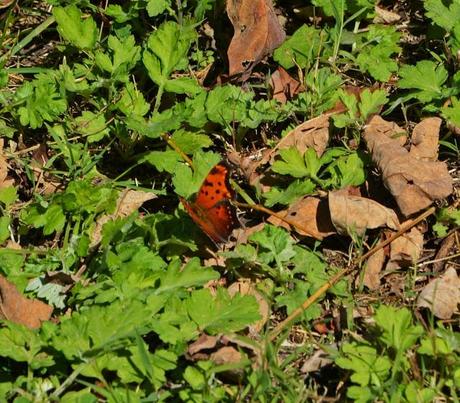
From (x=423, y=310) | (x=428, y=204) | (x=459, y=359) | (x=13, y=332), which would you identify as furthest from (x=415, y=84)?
(x=13, y=332)

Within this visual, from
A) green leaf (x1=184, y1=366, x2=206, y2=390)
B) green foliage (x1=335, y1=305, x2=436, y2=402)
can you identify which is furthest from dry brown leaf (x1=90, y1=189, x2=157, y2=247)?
green foliage (x1=335, y1=305, x2=436, y2=402)

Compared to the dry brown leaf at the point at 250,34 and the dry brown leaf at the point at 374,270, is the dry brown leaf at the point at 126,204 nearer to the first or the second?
the dry brown leaf at the point at 250,34

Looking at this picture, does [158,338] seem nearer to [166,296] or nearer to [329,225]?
[166,296]

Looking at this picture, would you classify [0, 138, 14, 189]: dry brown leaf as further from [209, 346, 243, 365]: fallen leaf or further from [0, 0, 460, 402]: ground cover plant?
[209, 346, 243, 365]: fallen leaf

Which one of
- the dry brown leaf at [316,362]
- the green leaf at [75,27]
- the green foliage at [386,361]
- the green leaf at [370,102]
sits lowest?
the dry brown leaf at [316,362]

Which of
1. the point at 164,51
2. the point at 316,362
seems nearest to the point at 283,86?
the point at 164,51

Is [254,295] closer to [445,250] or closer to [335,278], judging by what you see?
[335,278]

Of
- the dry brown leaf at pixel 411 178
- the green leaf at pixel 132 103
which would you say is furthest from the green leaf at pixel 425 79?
the green leaf at pixel 132 103
